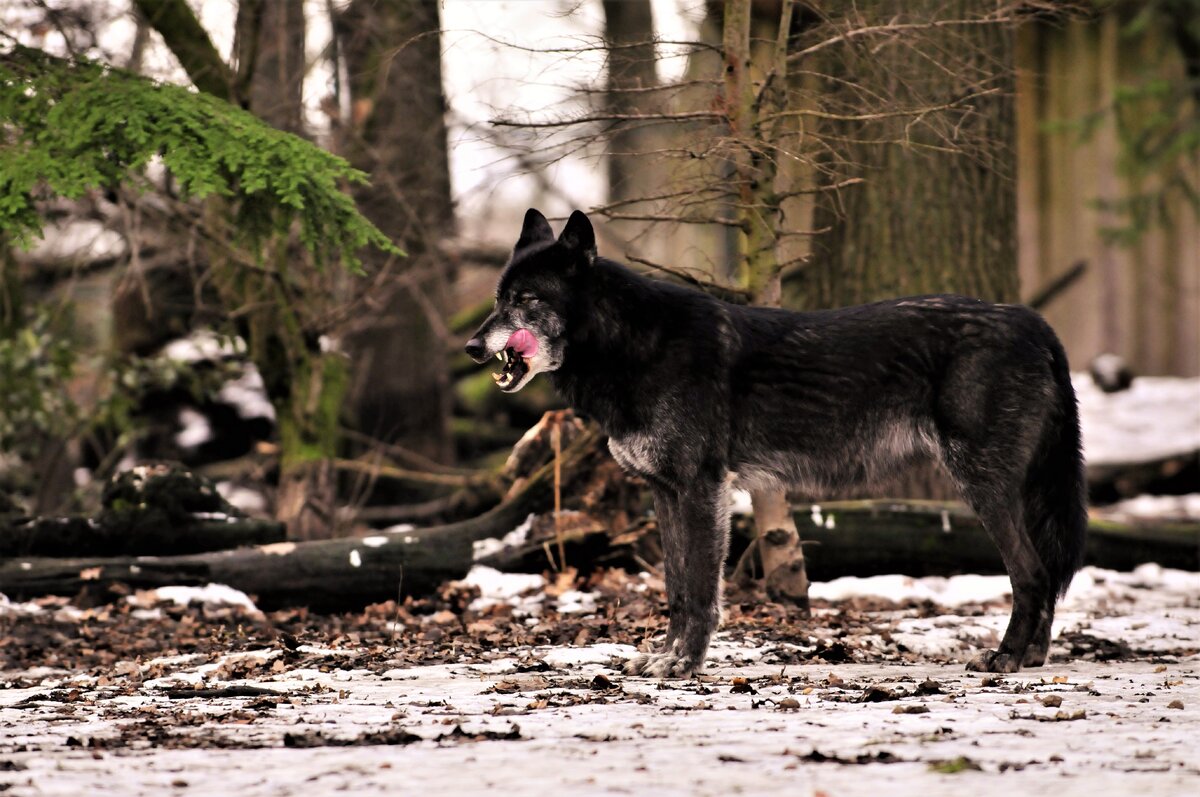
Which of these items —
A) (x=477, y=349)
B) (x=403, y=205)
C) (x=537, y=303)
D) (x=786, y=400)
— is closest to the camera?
(x=477, y=349)

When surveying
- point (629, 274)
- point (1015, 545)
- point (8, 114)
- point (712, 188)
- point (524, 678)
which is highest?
point (8, 114)

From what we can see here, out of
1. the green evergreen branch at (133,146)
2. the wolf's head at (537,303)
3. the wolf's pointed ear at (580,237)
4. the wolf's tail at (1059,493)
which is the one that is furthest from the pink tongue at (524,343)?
the wolf's tail at (1059,493)

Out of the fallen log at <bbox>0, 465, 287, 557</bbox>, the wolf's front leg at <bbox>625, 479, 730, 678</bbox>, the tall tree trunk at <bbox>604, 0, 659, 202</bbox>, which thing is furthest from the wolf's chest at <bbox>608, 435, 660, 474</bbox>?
the fallen log at <bbox>0, 465, 287, 557</bbox>

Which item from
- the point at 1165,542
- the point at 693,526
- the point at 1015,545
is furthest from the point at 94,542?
the point at 1165,542

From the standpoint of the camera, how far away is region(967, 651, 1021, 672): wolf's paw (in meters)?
6.48

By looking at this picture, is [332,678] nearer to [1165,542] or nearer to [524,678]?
[524,678]

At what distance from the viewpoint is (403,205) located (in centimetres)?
1095

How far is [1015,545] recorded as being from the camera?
657 centimetres

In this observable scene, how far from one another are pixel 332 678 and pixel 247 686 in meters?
0.49

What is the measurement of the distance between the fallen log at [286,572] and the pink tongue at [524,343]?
7.94ft

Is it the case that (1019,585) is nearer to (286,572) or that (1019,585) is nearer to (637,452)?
(637,452)

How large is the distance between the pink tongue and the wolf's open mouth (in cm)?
3

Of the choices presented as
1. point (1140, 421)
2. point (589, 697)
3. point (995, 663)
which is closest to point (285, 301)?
point (589, 697)

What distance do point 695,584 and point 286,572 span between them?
3198mm
